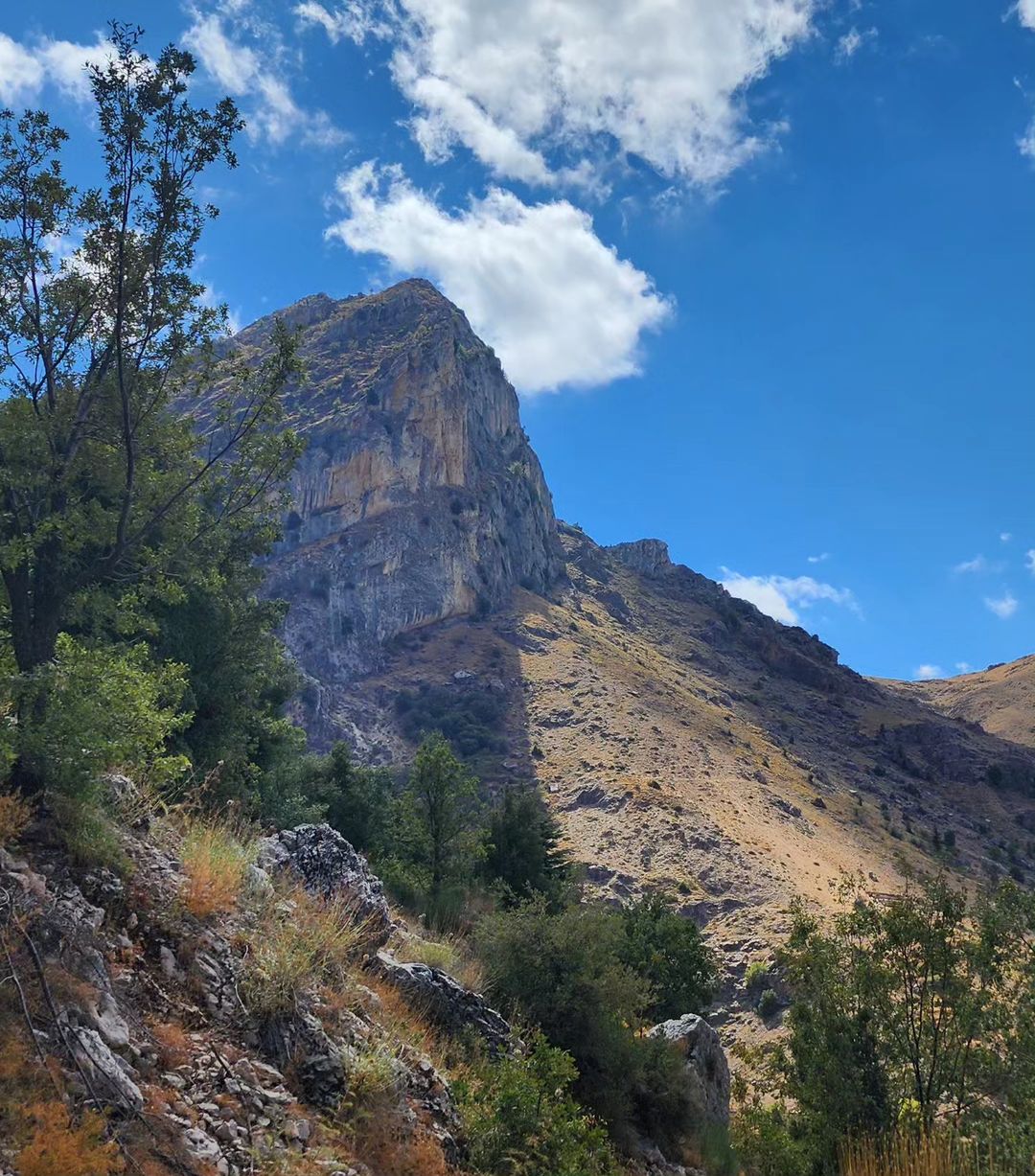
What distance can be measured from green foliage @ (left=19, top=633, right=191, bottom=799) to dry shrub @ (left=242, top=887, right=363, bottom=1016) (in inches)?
68.1

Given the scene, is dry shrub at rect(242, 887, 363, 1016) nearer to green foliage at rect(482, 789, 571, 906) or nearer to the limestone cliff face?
green foliage at rect(482, 789, 571, 906)

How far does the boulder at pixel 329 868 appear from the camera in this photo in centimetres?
924

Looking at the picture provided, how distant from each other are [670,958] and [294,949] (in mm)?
26622

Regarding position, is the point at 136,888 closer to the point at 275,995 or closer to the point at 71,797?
the point at 71,797

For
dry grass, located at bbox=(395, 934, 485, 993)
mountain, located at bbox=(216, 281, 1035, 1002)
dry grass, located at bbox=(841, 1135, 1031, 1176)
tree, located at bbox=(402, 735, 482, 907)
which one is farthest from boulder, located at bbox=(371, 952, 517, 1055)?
mountain, located at bbox=(216, 281, 1035, 1002)

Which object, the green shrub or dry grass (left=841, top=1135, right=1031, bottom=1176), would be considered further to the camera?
the green shrub

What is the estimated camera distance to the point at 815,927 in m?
14.7

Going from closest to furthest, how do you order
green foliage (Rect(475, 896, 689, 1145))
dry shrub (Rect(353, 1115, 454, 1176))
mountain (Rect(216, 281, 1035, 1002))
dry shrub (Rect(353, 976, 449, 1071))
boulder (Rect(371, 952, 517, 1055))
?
dry shrub (Rect(353, 1115, 454, 1176)) → dry shrub (Rect(353, 976, 449, 1071)) → boulder (Rect(371, 952, 517, 1055)) → green foliage (Rect(475, 896, 689, 1145)) → mountain (Rect(216, 281, 1035, 1002))

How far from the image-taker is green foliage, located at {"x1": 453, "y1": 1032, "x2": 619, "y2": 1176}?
671 centimetres

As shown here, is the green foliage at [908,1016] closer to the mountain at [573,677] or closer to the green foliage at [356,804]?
the green foliage at [356,804]

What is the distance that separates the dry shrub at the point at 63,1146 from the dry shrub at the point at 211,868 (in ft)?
7.46

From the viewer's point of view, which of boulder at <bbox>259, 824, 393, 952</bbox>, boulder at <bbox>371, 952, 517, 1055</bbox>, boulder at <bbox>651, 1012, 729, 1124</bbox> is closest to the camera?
boulder at <bbox>371, 952, 517, 1055</bbox>

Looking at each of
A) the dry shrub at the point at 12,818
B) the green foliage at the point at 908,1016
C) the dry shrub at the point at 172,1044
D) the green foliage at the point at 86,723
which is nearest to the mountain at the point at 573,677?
the green foliage at the point at 908,1016

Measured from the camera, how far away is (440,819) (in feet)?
92.7
